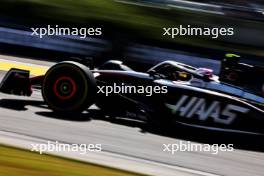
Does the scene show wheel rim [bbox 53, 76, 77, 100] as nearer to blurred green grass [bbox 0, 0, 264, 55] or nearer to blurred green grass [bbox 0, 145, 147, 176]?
blurred green grass [bbox 0, 145, 147, 176]

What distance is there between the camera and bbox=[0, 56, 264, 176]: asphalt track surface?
682cm

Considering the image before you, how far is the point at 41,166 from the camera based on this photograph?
5.71 metres

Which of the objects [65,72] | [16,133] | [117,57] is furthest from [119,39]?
[16,133]

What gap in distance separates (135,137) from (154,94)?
0.69 m

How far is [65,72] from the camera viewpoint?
8172 millimetres

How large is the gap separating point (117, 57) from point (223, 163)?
8.62 m

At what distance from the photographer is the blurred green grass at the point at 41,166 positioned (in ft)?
17.9

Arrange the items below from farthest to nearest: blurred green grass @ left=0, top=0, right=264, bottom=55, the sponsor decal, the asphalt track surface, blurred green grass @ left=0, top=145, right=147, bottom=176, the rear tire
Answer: blurred green grass @ left=0, top=0, right=264, bottom=55 < the rear tire < the sponsor decal < the asphalt track surface < blurred green grass @ left=0, top=145, right=147, bottom=176

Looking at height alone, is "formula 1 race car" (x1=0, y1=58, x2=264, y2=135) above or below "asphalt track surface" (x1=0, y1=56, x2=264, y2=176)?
above

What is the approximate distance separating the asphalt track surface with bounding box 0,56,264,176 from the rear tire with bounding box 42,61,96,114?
182mm

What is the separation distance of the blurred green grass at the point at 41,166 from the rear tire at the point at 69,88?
6.05ft

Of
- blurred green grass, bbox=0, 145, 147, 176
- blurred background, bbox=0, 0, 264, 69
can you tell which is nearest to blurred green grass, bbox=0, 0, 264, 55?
blurred background, bbox=0, 0, 264, 69

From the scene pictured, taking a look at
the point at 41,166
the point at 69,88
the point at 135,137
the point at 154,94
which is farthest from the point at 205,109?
the point at 41,166

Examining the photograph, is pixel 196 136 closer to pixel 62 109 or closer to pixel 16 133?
pixel 62 109
